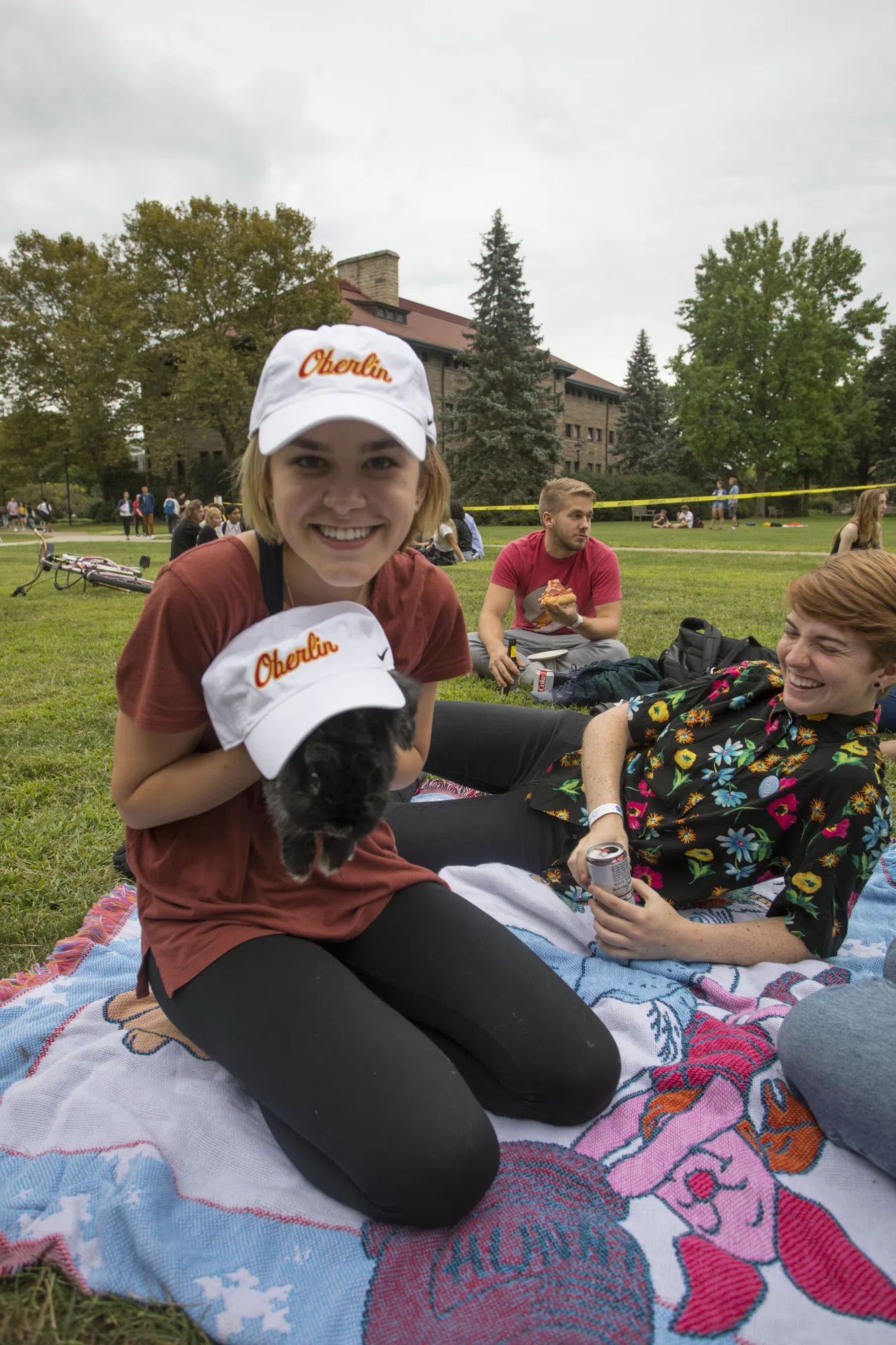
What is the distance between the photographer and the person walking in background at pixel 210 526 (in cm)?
1266

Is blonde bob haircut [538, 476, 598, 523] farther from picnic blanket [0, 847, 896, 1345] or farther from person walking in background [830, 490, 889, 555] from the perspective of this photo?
picnic blanket [0, 847, 896, 1345]

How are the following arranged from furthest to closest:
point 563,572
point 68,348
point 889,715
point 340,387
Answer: point 68,348 → point 563,572 → point 889,715 → point 340,387

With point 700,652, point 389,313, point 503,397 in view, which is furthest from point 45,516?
point 700,652

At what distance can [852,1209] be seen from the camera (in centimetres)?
178

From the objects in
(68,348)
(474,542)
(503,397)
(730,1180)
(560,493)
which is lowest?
(730,1180)

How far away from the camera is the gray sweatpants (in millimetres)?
5949

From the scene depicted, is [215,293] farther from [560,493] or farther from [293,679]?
[293,679]

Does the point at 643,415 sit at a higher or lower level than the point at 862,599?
higher

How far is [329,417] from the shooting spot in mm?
1562

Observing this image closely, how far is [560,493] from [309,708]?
4285 mm

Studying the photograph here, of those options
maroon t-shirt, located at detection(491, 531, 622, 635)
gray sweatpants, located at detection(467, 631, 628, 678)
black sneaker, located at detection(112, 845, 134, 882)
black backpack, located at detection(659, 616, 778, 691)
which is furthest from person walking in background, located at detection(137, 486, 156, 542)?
black sneaker, located at detection(112, 845, 134, 882)

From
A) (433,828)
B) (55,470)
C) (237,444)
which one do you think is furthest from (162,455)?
(433,828)

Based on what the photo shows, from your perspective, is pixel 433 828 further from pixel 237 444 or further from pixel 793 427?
pixel 793 427

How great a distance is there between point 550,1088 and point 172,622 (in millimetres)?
1421
